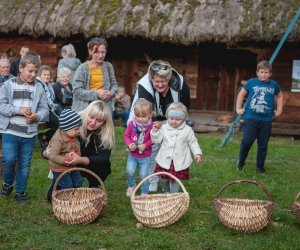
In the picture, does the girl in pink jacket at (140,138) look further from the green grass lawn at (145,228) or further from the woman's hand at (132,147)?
the green grass lawn at (145,228)

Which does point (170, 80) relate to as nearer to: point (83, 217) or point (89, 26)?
point (83, 217)

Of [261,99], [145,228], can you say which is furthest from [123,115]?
[145,228]

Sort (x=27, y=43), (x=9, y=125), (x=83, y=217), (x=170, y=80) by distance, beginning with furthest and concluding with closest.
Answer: (x=27, y=43) → (x=170, y=80) → (x=9, y=125) → (x=83, y=217)

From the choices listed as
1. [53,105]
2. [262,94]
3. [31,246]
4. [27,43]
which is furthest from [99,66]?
[27,43]

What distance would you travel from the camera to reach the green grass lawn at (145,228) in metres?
4.52

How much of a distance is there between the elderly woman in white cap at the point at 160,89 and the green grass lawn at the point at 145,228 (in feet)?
2.94

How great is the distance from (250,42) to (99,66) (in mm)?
6154

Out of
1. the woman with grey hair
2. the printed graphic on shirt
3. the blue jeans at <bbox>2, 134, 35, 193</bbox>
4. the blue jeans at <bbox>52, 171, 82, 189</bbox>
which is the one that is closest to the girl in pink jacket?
the blue jeans at <bbox>52, 171, 82, 189</bbox>

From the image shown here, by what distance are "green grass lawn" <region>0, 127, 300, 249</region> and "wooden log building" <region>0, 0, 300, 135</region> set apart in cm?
526

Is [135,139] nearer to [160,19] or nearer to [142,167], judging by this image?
[142,167]

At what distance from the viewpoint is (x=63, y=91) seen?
7984 mm

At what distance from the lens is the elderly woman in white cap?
Result: 576 cm

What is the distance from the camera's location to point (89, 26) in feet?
40.9

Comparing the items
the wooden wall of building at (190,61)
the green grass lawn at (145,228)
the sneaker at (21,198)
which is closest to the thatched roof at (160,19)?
the wooden wall of building at (190,61)
